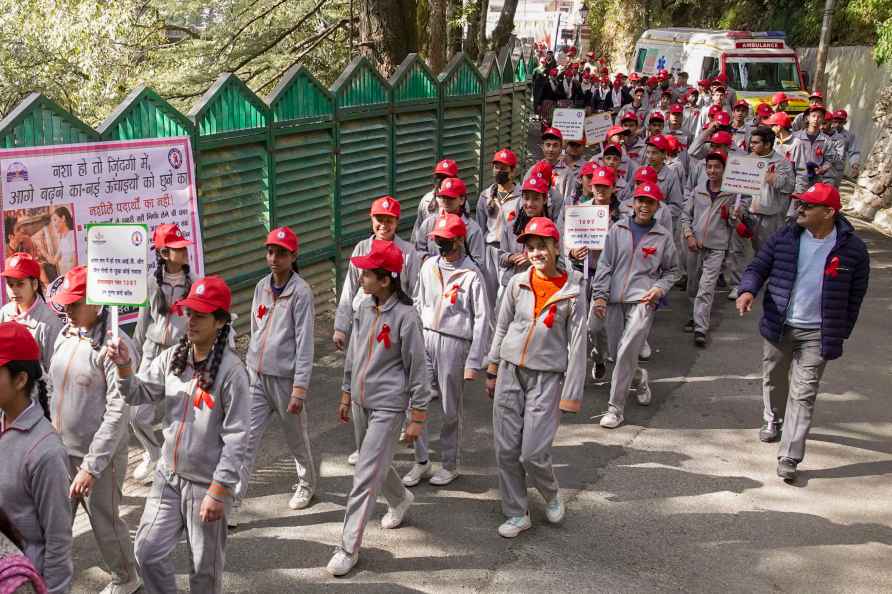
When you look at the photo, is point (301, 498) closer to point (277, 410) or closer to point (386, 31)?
point (277, 410)

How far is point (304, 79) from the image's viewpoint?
1002cm

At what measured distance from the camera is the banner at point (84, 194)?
7.12 metres

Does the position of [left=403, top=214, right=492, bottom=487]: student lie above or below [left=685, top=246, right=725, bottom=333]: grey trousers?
above

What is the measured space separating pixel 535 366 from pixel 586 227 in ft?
8.42

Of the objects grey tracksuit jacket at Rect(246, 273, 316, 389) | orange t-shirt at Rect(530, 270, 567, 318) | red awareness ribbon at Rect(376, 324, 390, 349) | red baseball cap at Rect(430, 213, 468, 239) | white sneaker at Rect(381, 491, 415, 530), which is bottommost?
Answer: white sneaker at Rect(381, 491, 415, 530)

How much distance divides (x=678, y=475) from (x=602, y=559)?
61.3 inches

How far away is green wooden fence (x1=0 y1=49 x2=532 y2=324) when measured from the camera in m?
8.24

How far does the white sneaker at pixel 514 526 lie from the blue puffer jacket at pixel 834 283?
251 centimetres

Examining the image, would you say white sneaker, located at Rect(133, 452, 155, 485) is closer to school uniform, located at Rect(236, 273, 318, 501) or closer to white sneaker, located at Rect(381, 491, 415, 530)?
school uniform, located at Rect(236, 273, 318, 501)

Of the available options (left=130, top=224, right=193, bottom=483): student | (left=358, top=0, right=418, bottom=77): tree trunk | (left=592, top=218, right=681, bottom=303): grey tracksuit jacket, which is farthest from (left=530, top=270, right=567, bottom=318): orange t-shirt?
(left=358, top=0, right=418, bottom=77): tree trunk

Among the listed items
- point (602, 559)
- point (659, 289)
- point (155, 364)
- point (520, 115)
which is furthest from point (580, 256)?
point (520, 115)

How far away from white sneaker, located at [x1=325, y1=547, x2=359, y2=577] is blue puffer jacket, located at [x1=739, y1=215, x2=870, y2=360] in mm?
3622

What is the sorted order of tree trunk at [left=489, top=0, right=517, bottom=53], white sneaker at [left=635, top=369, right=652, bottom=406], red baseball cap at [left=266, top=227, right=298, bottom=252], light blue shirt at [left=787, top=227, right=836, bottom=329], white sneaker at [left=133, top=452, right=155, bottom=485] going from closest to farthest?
red baseball cap at [left=266, top=227, right=298, bottom=252] → white sneaker at [left=133, top=452, right=155, bottom=485] → light blue shirt at [left=787, top=227, right=836, bottom=329] → white sneaker at [left=635, top=369, right=652, bottom=406] → tree trunk at [left=489, top=0, right=517, bottom=53]

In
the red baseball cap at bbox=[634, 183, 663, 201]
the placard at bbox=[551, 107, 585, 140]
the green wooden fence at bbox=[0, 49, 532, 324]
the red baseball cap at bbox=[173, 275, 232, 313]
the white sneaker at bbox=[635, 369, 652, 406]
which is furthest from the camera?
the placard at bbox=[551, 107, 585, 140]
